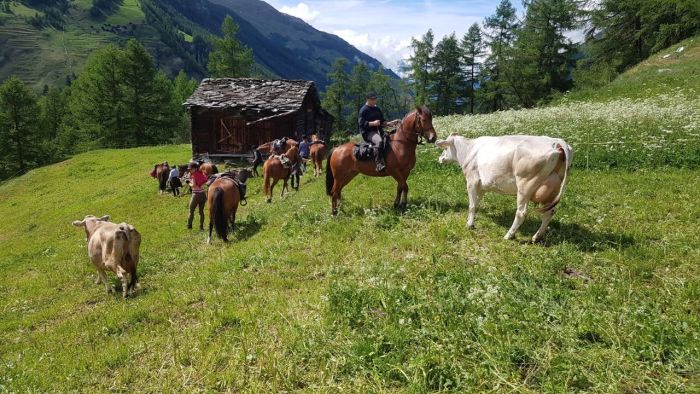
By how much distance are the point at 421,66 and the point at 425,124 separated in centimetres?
6357

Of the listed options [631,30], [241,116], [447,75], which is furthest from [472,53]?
[241,116]

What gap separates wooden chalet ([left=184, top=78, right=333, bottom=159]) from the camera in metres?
33.2

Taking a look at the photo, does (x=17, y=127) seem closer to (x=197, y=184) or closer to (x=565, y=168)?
(x=197, y=184)

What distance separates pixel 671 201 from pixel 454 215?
482 cm

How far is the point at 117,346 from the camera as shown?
6.02 m

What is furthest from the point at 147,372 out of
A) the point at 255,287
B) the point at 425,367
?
the point at 425,367

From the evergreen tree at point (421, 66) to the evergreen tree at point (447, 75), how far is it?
1045 mm

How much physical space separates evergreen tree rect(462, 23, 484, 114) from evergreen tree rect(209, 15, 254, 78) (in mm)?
34630

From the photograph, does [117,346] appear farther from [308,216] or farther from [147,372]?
[308,216]

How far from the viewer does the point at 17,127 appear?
54656 millimetres

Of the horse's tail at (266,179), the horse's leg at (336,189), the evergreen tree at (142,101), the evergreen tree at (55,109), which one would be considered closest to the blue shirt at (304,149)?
the horse's tail at (266,179)

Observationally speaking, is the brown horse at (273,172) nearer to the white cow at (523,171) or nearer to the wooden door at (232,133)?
the white cow at (523,171)

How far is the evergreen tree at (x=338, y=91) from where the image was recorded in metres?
79.6

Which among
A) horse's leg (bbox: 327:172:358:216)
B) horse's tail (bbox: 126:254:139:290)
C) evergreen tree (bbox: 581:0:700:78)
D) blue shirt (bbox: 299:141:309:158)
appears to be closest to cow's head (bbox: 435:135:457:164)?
horse's leg (bbox: 327:172:358:216)
